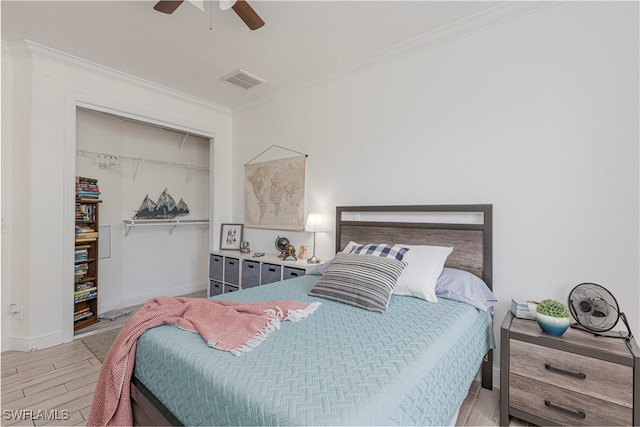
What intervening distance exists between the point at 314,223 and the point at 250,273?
96cm

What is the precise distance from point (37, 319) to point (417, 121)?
12.7 ft

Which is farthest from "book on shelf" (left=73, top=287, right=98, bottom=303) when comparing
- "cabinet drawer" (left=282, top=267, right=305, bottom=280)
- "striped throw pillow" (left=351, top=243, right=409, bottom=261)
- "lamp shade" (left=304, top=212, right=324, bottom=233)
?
"striped throw pillow" (left=351, top=243, right=409, bottom=261)

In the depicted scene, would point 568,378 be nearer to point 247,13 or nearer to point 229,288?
point 247,13

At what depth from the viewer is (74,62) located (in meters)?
2.99

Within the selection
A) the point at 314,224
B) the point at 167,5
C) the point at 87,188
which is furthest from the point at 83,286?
the point at 167,5

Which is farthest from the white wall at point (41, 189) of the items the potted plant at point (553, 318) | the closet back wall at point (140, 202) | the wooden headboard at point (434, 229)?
the potted plant at point (553, 318)

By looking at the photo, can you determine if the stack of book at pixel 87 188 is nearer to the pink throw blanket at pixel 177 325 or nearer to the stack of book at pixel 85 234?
the stack of book at pixel 85 234

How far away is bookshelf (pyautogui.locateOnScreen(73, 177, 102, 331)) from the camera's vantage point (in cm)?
335

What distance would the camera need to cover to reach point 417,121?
2.66 meters

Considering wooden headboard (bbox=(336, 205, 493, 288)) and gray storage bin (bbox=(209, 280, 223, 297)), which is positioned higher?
wooden headboard (bbox=(336, 205, 493, 288))

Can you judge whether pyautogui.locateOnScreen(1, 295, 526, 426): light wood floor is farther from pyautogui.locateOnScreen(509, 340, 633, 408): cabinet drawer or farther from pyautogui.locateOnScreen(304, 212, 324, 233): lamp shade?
pyautogui.locateOnScreen(304, 212, 324, 233): lamp shade

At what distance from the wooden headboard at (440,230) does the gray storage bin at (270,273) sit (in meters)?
0.68

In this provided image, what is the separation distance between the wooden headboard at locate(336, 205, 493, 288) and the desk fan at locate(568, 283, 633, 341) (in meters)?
0.51

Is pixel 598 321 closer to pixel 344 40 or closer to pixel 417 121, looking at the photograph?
pixel 417 121
